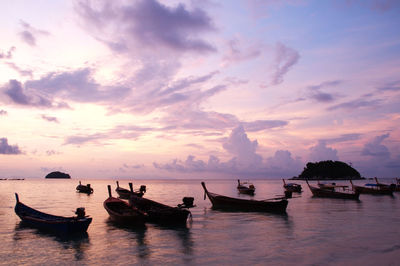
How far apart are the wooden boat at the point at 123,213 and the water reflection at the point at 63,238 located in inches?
143

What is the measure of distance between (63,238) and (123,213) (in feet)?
19.1

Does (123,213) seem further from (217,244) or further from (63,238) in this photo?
(217,244)

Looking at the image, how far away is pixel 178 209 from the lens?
81.1 feet

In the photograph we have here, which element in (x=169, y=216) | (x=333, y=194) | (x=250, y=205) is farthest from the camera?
(x=333, y=194)

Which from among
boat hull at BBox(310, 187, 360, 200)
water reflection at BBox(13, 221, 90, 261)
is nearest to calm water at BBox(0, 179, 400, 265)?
water reflection at BBox(13, 221, 90, 261)

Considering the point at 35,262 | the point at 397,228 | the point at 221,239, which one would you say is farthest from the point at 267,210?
the point at 35,262

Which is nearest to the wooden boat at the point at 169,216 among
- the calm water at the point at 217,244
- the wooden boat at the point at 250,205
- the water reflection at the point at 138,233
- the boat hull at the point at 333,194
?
the calm water at the point at 217,244

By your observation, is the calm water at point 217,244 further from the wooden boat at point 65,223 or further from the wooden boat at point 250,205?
the wooden boat at point 250,205

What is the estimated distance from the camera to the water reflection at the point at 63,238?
1756cm

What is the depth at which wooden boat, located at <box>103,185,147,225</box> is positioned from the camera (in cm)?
2405

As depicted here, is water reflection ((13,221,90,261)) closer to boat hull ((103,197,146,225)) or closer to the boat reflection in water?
the boat reflection in water

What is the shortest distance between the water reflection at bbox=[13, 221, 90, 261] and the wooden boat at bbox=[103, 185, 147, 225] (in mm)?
3627

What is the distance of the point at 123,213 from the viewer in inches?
997

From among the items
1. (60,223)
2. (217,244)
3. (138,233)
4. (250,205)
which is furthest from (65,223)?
(250,205)
